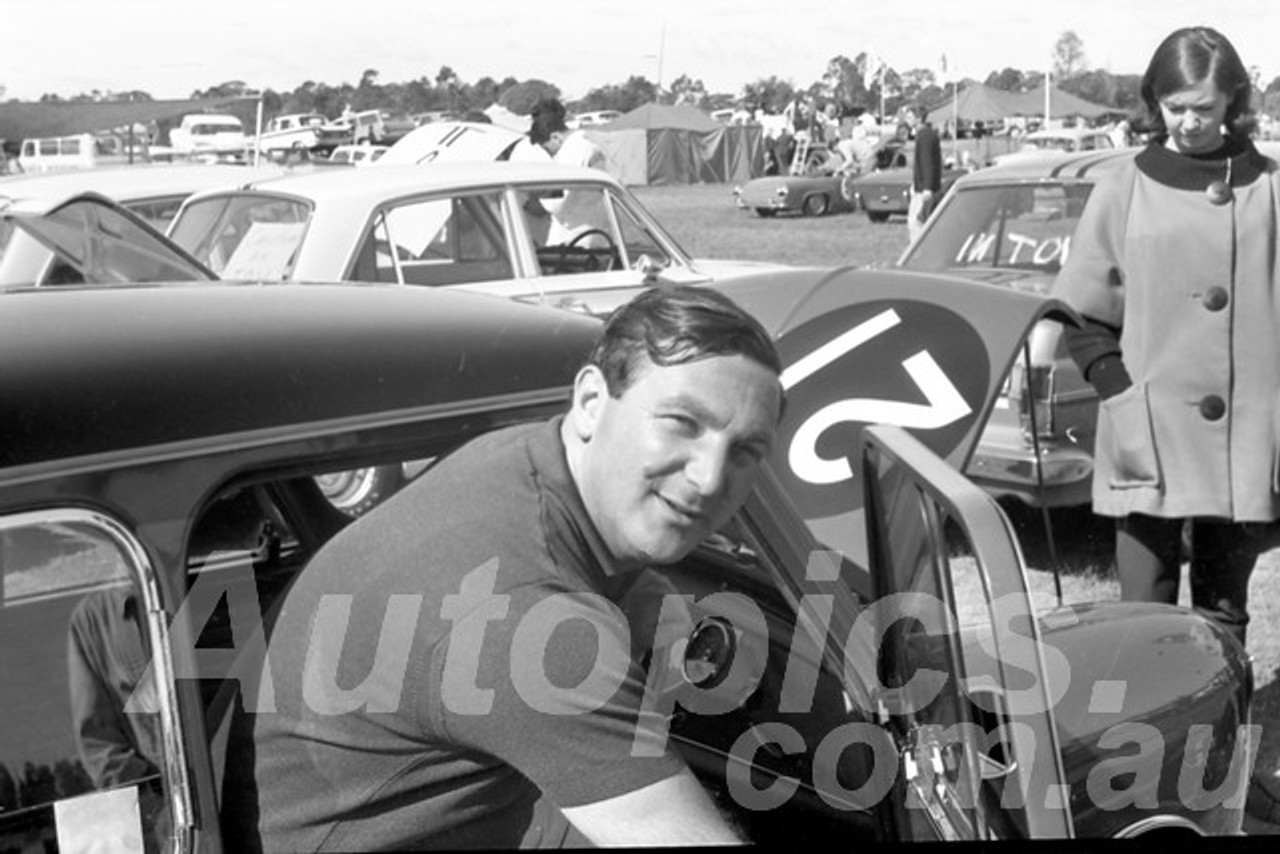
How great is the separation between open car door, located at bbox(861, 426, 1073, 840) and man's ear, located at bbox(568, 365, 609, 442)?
0.34 m

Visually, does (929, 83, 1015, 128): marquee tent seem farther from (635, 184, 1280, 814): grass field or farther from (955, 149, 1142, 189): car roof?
(955, 149, 1142, 189): car roof

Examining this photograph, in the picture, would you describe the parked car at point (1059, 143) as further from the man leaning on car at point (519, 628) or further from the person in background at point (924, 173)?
the man leaning on car at point (519, 628)

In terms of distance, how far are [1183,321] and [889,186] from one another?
5.00 m

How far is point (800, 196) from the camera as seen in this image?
24.2ft

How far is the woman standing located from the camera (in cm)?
283

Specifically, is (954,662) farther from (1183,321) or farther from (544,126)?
(544,126)

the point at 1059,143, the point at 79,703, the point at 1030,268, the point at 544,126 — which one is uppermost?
the point at 544,126

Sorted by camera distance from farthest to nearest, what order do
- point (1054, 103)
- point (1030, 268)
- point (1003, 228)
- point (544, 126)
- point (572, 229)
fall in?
point (544, 126)
point (572, 229)
point (1003, 228)
point (1030, 268)
point (1054, 103)

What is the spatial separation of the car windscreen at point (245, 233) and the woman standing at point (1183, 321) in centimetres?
334

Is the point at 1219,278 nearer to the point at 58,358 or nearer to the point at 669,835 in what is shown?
the point at 669,835

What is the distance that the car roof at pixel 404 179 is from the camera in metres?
5.67

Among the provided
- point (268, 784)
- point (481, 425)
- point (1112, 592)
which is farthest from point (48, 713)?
point (1112, 592)

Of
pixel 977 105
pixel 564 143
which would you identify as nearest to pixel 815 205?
pixel 564 143

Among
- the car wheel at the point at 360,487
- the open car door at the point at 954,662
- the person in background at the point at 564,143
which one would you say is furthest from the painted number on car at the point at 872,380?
the person in background at the point at 564,143
